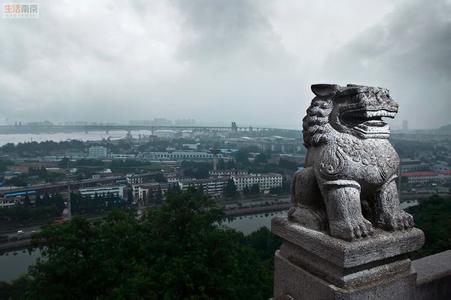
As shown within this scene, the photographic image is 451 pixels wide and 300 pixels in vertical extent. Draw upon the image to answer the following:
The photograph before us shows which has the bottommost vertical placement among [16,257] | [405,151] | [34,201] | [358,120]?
[16,257]

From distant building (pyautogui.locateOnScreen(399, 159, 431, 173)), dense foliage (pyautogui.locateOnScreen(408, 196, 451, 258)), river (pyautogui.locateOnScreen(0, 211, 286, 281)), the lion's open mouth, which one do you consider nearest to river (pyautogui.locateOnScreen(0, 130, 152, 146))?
river (pyautogui.locateOnScreen(0, 211, 286, 281))

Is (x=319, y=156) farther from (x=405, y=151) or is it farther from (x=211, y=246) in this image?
(x=405, y=151)

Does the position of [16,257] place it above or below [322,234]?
below

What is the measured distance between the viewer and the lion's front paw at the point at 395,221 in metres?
1.80

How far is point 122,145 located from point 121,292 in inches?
2408

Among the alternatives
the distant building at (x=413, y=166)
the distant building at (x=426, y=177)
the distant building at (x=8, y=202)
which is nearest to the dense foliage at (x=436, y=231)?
the distant building at (x=426, y=177)

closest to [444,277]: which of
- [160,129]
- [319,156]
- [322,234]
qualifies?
[322,234]

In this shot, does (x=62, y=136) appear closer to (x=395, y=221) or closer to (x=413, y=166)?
(x=413, y=166)

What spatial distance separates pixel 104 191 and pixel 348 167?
3179 cm

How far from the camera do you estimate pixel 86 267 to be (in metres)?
5.50

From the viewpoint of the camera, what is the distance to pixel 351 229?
1638 mm

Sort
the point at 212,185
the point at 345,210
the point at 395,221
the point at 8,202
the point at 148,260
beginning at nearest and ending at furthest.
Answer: the point at 345,210 < the point at 395,221 < the point at 148,260 < the point at 8,202 < the point at 212,185


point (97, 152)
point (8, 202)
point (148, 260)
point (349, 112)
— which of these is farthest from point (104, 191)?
point (349, 112)

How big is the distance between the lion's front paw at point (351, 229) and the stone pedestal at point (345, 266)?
Result: 0.03m
